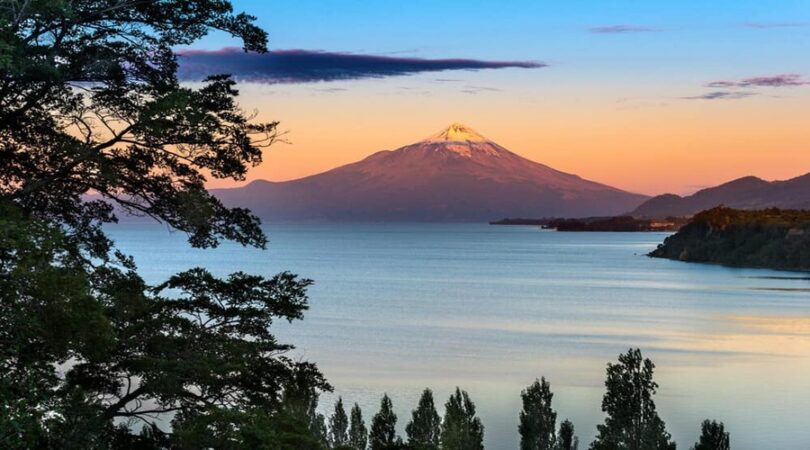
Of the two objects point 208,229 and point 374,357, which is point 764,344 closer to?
point 374,357

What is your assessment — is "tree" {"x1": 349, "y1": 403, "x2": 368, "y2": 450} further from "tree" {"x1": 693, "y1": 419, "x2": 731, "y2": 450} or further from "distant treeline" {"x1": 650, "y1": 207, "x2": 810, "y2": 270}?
"distant treeline" {"x1": 650, "y1": 207, "x2": 810, "y2": 270}

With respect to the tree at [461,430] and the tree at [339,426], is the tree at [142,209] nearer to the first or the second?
the tree at [461,430]

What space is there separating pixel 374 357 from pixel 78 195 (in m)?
49.5

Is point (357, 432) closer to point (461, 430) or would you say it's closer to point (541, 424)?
point (461, 430)

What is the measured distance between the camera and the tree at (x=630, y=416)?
32.7 m

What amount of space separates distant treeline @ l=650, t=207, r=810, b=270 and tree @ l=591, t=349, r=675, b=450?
144 metres

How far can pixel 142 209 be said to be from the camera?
15.5m

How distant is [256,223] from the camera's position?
1606 cm

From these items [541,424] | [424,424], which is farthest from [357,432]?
[541,424]

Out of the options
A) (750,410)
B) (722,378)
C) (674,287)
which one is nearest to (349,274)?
(674,287)

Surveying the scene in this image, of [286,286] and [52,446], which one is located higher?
[286,286]

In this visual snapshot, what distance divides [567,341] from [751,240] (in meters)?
119

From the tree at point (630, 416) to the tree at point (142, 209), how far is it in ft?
60.7

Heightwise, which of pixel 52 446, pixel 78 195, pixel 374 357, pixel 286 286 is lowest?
pixel 374 357
